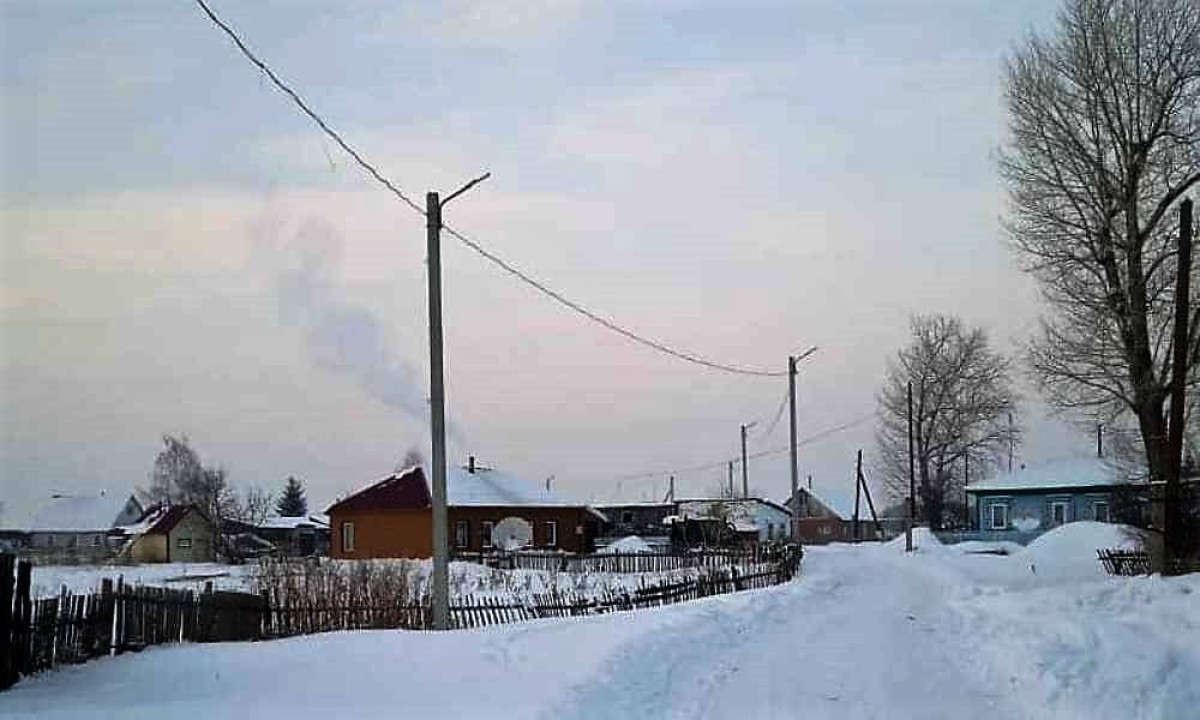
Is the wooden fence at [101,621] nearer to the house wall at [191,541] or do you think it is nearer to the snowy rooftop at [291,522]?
the house wall at [191,541]

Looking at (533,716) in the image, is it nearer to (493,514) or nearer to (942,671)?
(942,671)

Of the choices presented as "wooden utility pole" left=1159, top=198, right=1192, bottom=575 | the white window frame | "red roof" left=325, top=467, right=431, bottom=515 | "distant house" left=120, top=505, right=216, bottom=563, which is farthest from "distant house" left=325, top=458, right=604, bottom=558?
"wooden utility pole" left=1159, top=198, right=1192, bottom=575

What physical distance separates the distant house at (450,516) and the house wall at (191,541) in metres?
15.0

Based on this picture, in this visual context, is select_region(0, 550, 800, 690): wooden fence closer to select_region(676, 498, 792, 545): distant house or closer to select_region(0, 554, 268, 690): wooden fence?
select_region(0, 554, 268, 690): wooden fence

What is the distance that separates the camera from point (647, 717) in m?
13.1

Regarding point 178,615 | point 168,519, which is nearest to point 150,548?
point 168,519

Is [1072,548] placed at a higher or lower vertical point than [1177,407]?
lower

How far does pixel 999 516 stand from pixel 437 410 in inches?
2777

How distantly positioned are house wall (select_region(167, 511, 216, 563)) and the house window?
45.3 meters

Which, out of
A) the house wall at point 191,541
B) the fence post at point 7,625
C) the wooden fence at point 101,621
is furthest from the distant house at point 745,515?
the fence post at point 7,625

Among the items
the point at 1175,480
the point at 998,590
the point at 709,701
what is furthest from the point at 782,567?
the point at 709,701

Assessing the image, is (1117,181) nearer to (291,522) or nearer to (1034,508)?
(1034,508)

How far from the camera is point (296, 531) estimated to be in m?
104

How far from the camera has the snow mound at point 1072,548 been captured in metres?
46.0
